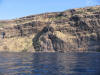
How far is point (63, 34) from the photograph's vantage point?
141750 millimetres

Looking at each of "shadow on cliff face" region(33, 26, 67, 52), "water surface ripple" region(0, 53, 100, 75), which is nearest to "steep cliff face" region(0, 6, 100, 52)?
"shadow on cliff face" region(33, 26, 67, 52)

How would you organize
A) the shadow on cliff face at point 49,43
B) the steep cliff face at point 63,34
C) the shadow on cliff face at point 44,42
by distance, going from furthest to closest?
the shadow on cliff face at point 44,42 < the shadow on cliff face at point 49,43 < the steep cliff face at point 63,34

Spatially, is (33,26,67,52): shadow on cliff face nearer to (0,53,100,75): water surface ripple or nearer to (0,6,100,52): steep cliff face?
(0,6,100,52): steep cliff face

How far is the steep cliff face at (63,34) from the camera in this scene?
434 feet

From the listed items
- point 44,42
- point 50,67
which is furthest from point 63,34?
point 50,67

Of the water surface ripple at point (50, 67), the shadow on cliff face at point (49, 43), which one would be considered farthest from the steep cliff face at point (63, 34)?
the water surface ripple at point (50, 67)

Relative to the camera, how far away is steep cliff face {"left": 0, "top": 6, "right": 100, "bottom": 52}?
13225 cm

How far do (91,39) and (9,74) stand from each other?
115 metres

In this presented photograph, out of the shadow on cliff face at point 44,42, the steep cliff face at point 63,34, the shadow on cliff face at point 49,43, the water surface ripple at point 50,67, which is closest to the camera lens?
the water surface ripple at point 50,67

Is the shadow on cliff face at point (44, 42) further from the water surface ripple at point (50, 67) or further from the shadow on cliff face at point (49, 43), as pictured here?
the water surface ripple at point (50, 67)

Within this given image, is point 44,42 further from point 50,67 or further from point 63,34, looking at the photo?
point 50,67

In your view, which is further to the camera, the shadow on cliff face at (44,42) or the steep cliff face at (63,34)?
the shadow on cliff face at (44,42)

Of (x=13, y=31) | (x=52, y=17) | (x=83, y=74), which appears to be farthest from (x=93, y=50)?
(x=83, y=74)

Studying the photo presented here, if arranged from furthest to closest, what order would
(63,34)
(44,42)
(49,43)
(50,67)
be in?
A: 1. (63,34)
2. (44,42)
3. (49,43)
4. (50,67)
